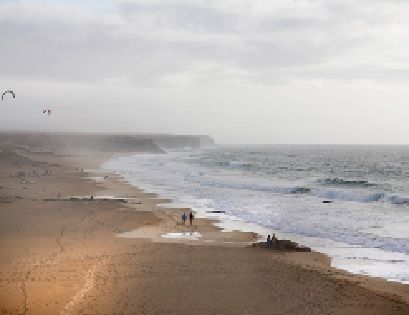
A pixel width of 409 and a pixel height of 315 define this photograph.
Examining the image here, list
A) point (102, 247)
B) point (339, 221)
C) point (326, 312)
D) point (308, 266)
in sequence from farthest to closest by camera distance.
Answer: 1. point (339, 221)
2. point (102, 247)
3. point (308, 266)
4. point (326, 312)

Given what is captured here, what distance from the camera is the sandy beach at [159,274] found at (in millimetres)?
15812

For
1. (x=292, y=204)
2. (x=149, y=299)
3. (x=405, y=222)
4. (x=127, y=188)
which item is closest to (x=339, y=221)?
(x=405, y=222)

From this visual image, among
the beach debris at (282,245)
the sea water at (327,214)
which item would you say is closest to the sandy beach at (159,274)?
the beach debris at (282,245)

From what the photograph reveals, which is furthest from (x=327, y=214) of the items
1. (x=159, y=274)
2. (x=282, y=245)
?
(x=159, y=274)

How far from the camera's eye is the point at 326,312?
15.4 metres

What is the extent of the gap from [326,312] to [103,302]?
7005mm

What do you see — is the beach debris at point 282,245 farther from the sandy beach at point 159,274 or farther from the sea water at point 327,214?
the sea water at point 327,214

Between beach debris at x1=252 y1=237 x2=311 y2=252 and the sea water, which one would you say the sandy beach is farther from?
the sea water

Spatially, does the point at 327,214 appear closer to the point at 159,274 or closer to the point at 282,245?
the point at 282,245

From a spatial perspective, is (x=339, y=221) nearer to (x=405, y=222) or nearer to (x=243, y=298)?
(x=405, y=222)

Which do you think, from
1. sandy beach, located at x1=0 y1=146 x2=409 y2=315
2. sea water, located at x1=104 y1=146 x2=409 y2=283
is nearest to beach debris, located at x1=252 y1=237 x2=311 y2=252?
sandy beach, located at x1=0 y1=146 x2=409 y2=315

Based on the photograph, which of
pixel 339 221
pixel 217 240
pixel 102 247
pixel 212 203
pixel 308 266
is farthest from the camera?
pixel 212 203

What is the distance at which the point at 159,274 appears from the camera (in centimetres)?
Answer: 1912

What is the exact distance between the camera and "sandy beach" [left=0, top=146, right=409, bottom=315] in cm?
1581
